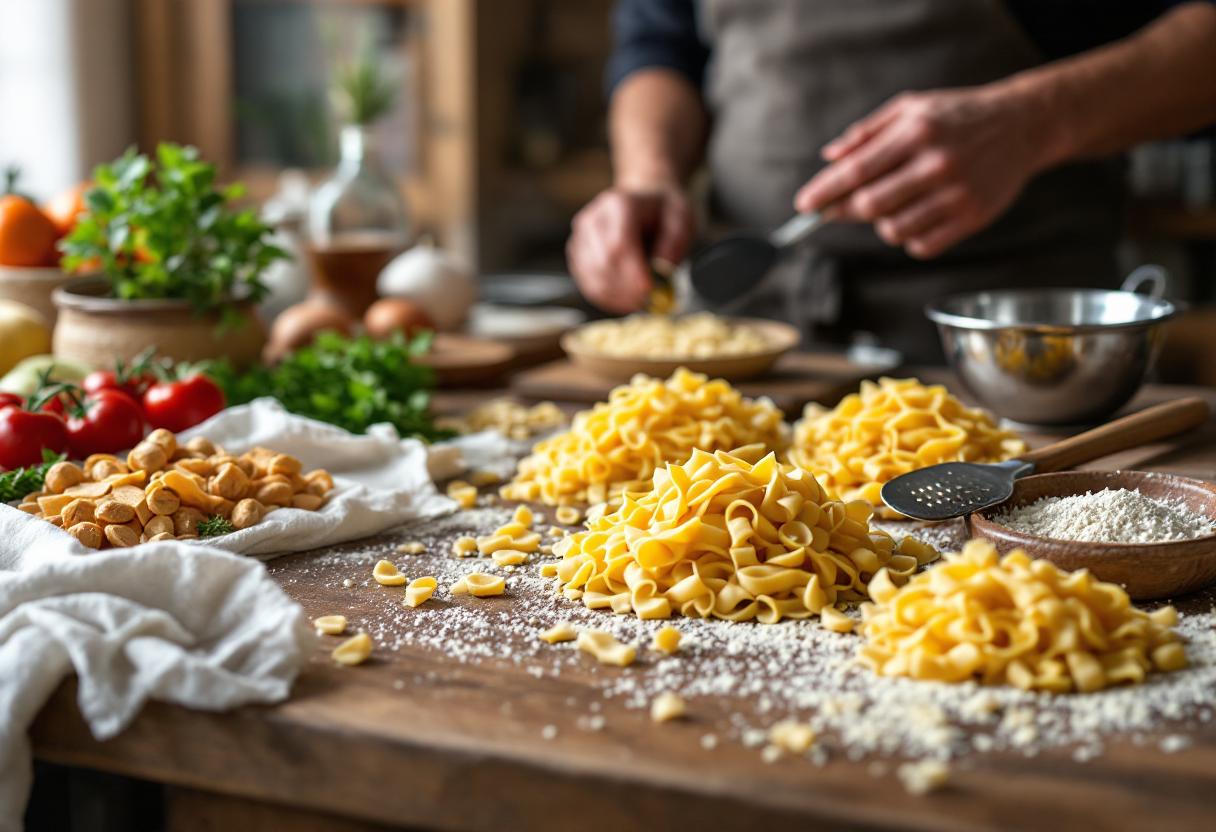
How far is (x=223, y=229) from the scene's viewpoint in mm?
1723

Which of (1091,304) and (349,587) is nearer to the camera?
(349,587)

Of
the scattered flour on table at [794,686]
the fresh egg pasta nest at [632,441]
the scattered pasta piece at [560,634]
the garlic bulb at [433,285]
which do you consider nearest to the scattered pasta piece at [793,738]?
the scattered flour on table at [794,686]

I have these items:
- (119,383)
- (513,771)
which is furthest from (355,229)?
(513,771)

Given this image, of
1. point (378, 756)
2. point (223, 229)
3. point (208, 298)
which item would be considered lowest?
point (378, 756)

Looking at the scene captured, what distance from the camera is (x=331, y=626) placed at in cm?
102

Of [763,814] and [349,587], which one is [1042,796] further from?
[349,587]

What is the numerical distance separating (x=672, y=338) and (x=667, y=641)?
1.08 meters

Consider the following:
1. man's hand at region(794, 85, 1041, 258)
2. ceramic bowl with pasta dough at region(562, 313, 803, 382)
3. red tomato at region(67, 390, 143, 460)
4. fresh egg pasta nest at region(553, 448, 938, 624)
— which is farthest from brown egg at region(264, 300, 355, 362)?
fresh egg pasta nest at region(553, 448, 938, 624)

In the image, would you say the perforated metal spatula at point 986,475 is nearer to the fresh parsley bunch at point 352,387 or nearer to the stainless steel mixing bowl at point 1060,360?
the stainless steel mixing bowl at point 1060,360

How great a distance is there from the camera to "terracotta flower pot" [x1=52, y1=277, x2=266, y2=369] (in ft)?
5.57

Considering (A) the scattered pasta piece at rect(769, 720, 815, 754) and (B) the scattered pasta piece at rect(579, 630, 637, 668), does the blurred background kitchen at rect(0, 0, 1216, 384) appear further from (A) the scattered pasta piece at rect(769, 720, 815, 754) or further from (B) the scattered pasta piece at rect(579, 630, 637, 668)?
(A) the scattered pasta piece at rect(769, 720, 815, 754)

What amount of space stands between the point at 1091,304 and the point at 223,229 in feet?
4.34

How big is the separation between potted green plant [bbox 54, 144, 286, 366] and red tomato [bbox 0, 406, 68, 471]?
351 mm

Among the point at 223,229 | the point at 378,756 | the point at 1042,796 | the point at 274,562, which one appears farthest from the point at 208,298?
the point at 1042,796
